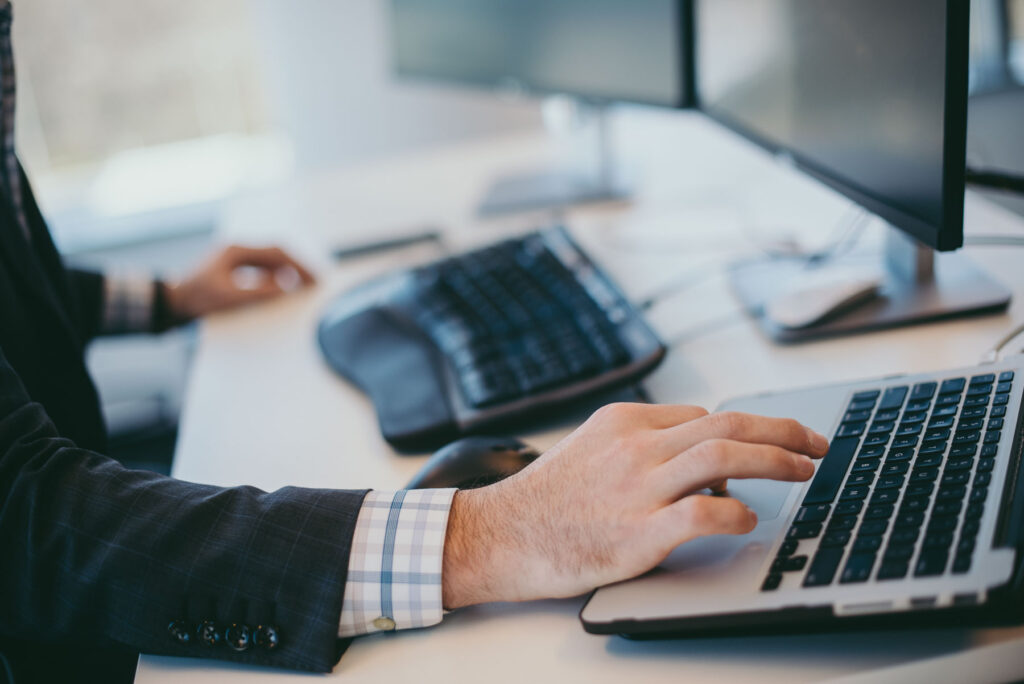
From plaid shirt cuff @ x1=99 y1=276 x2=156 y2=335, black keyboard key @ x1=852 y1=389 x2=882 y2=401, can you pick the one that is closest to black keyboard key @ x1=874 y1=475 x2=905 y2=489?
black keyboard key @ x1=852 y1=389 x2=882 y2=401

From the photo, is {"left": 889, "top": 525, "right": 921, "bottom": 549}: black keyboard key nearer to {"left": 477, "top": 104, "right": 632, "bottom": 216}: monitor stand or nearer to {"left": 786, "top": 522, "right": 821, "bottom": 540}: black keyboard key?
{"left": 786, "top": 522, "right": 821, "bottom": 540}: black keyboard key

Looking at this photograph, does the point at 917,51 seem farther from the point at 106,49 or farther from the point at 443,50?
the point at 106,49

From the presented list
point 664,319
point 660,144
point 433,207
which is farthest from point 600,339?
point 660,144

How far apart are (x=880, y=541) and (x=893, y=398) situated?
161mm

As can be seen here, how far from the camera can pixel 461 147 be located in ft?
5.86

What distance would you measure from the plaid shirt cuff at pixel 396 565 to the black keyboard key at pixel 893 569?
0.24 metres

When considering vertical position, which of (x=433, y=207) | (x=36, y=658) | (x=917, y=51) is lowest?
(x=36, y=658)

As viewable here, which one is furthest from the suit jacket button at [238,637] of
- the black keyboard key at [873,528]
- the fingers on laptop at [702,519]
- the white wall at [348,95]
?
the white wall at [348,95]

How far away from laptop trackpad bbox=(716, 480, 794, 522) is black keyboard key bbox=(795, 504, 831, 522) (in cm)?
2

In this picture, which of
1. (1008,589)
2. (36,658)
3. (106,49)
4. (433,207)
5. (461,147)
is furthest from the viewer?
(106,49)

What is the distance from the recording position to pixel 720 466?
504mm

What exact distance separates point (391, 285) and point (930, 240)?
0.55 meters

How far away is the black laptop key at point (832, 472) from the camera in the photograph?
0.52m

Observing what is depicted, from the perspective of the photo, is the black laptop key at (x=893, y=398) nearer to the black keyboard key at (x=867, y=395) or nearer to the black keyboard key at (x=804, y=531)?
the black keyboard key at (x=867, y=395)
